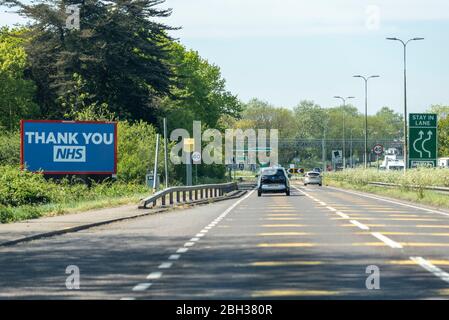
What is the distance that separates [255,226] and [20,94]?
5313cm

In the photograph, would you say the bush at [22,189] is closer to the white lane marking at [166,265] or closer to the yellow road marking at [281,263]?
the white lane marking at [166,265]

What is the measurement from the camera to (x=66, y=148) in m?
45.2

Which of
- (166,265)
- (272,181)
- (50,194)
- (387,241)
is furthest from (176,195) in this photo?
(166,265)

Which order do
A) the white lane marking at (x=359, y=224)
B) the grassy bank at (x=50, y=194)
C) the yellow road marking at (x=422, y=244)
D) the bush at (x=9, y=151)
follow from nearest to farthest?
the yellow road marking at (x=422, y=244), the white lane marking at (x=359, y=224), the grassy bank at (x=50, y=194), the bush at (x=9, y=151)

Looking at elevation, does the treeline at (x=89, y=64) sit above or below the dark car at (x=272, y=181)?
above

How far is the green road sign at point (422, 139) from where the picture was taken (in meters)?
43.7

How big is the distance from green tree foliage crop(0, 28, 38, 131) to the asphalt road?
51.6m

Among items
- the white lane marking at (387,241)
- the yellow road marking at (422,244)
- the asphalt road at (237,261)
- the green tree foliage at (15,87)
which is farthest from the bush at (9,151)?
the yellow road marking at (422,244)

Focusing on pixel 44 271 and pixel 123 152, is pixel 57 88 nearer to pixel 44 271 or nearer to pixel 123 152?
pixel 123 152

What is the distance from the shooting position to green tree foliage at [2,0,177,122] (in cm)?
6788

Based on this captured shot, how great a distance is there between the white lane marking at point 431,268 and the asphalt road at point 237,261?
16mm

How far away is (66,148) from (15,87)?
31740mm

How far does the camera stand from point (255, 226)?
82.1 ft

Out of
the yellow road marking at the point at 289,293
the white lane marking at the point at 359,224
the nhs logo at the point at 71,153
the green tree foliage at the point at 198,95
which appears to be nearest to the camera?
the yellow road marking at the point at 289,293
